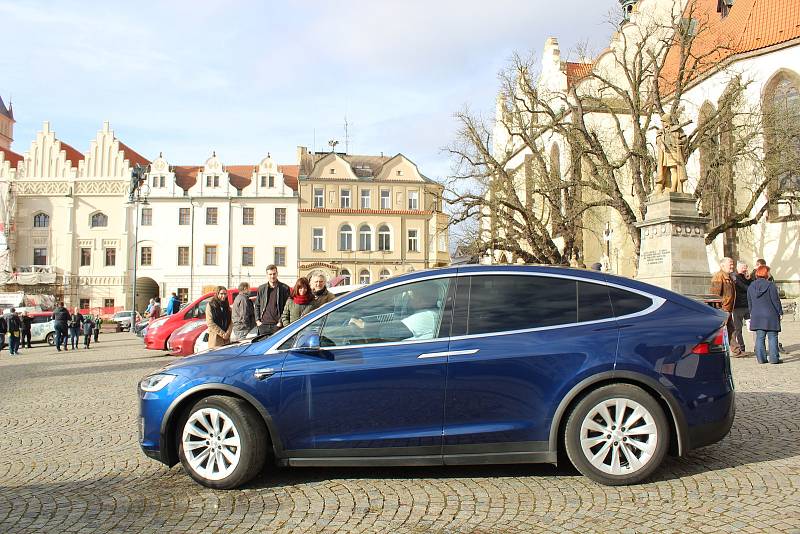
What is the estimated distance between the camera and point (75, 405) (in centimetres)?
938

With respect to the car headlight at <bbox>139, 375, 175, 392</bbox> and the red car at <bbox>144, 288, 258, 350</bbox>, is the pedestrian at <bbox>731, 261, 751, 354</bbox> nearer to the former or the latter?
the car headlight at <bbox>139, 375, 175, 392</bbox>

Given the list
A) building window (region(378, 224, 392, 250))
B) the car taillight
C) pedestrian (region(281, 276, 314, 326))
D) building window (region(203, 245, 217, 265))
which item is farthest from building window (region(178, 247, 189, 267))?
the car taillight

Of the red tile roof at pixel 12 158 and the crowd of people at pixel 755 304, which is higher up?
the red tile roof at pixel 12 158

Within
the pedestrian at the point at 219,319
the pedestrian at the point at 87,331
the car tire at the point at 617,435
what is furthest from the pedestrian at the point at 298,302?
the pedestrian at the point at 87,331

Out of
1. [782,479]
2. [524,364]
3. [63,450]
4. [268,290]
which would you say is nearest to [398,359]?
[524,364]

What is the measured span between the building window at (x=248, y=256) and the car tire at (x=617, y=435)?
2076 inches

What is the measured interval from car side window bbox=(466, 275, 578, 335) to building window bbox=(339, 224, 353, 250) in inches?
2028

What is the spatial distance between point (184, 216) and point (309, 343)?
178ft

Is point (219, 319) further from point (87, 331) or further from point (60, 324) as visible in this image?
point (87, 331)

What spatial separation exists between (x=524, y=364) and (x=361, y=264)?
51517 mm

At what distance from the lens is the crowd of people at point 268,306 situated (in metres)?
9.73

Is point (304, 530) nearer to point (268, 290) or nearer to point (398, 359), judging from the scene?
point (398, 359)

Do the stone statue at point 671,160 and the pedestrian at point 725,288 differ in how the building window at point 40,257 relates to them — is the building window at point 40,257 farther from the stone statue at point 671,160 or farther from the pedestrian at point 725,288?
the pedestrian at point 725,288

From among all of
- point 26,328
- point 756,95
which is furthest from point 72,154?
point 756,95
